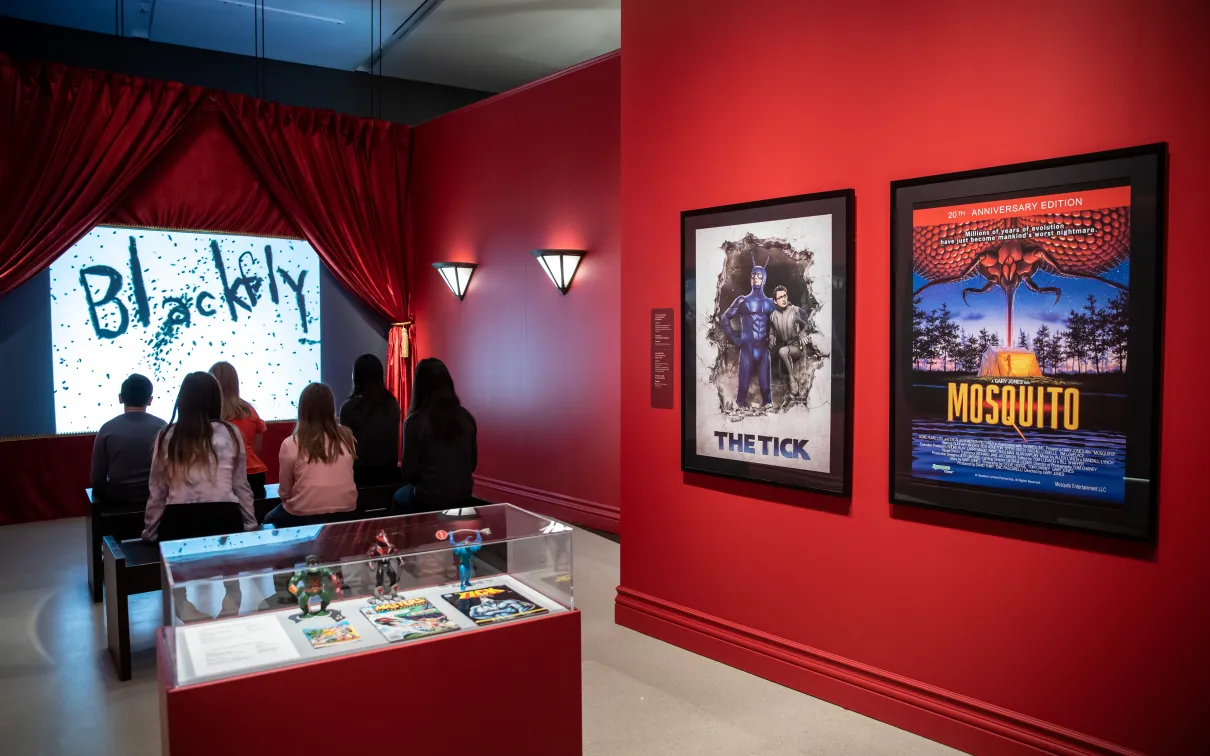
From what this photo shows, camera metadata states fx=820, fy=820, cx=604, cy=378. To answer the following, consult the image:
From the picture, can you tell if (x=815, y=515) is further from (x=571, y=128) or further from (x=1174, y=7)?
(x=571, y=128)

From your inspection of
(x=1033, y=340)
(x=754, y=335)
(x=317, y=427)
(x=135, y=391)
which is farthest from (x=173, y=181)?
(x=1033, y=340)

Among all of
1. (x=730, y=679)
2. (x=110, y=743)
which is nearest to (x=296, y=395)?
(x=110, y=743)

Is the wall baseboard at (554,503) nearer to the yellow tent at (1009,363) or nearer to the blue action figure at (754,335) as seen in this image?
the blue action figure at (754,335)

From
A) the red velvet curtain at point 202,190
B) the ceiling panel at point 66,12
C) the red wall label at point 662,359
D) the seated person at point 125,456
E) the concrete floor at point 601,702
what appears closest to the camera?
the concrete floor at point 601,702

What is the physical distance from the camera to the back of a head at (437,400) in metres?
4.11

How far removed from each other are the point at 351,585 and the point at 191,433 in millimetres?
1690

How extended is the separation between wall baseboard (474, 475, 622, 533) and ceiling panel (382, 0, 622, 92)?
135 inches

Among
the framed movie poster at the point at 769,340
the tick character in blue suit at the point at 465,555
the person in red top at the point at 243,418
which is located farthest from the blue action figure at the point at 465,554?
the person in red top at the point at 243,418

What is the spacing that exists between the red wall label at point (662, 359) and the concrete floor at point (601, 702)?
114cm

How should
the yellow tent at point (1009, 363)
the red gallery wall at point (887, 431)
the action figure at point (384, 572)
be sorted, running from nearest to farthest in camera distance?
the action figure at point (384, 572) < the red gallery wall at point (887, 431) < the yellow tent at point (1009, 363)

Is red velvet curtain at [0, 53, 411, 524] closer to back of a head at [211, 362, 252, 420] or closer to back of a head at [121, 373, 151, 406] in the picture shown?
back of a head at [211, 362, 252, 420]

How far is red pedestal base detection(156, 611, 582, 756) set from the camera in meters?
1.87

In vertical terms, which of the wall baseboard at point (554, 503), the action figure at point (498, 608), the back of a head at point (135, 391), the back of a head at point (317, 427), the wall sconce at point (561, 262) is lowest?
the wall baseboard at point (554, 503)

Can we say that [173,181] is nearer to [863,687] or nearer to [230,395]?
[230,395]
